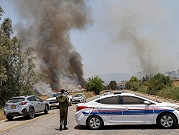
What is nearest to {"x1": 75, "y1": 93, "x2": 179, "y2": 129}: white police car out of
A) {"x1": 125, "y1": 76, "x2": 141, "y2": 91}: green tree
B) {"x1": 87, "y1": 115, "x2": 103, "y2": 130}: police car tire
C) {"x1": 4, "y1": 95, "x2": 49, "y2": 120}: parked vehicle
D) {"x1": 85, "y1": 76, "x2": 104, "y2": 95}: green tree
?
{"x1": 87, "y1": 115, "x2": 103, "y2": 130}: police car tire

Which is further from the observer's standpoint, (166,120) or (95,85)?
(95,85)

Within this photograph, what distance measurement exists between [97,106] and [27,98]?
7311 millimetres

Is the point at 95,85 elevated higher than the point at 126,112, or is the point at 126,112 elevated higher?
the point at 95,85

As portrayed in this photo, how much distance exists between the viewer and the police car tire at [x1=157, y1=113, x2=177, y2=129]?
978 cm

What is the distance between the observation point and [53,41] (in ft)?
272

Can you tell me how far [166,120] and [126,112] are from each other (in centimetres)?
151

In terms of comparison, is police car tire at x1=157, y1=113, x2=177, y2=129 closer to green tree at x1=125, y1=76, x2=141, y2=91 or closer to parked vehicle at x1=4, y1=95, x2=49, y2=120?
parked vehicle at x1=4, y1=95, x2=49, y2=120

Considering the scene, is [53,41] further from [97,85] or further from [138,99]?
[138,99]

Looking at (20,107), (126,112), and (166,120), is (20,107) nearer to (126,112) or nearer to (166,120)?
(126,112)

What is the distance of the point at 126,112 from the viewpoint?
394 inches

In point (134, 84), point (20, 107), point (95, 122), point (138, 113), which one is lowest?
point (95, 122)

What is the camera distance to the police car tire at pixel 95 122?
10.3 m

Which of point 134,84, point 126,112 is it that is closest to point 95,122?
point 126,112

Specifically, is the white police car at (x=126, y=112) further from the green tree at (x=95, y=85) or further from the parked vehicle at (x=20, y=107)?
the green tree at (x=95, y=85)
